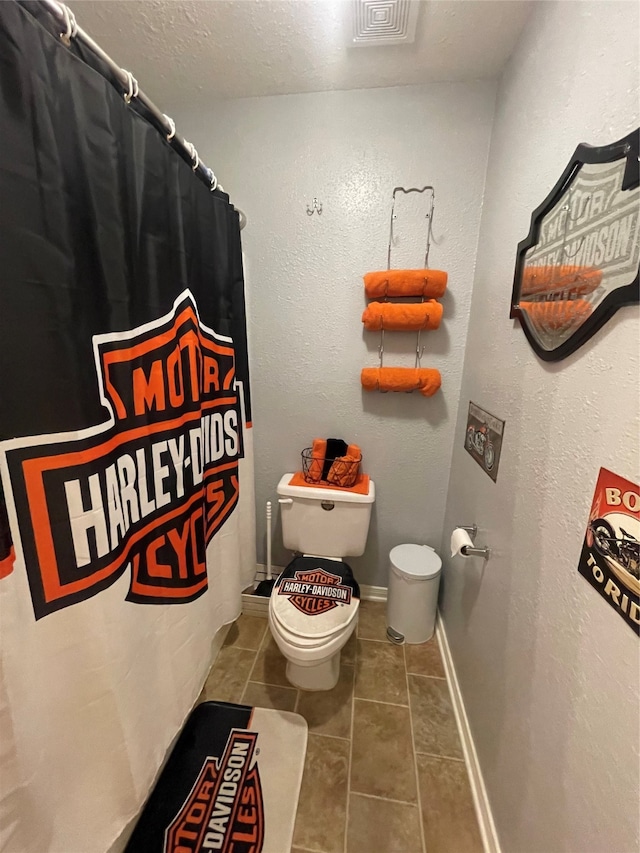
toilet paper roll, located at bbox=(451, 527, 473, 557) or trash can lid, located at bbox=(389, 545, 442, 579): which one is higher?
toilet paper roll, located at bbox=(451, 527, 473, 557)

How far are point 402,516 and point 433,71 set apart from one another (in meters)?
1.81

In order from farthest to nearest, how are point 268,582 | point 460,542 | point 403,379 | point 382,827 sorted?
point 268,582
point 403,379
point 460,542
point 382,827

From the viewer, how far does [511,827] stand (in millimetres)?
812

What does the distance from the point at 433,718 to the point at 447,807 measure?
25 centimetres

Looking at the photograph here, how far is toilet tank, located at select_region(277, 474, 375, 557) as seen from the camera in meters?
1.48

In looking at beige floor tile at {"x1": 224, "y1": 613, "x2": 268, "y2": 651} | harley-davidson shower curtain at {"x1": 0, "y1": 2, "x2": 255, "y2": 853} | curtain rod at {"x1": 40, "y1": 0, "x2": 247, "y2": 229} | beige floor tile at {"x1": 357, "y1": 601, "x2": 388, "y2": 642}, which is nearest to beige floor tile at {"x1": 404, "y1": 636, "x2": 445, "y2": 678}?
beige floor tile at {"x1": 357, "y1": 601, "x2": 388, "y2": 642}

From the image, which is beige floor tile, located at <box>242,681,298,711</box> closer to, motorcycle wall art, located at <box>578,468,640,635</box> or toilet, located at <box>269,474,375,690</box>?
toilet, located at <box>269,474,375,690</box>

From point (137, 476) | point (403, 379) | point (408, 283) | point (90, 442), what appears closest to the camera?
point (90, 442)

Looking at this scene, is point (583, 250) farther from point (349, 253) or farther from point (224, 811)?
point (224, 811)

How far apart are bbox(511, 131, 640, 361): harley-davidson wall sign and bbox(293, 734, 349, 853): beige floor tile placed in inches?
54.2

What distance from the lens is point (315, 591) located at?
4.16ft

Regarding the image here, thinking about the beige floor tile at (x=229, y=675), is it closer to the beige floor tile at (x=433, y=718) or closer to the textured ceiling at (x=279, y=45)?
the beige floor tile at (x=433, y=718)

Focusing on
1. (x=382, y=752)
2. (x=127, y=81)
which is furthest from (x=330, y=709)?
(x=127, y=81)

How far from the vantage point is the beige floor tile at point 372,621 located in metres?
1.57
